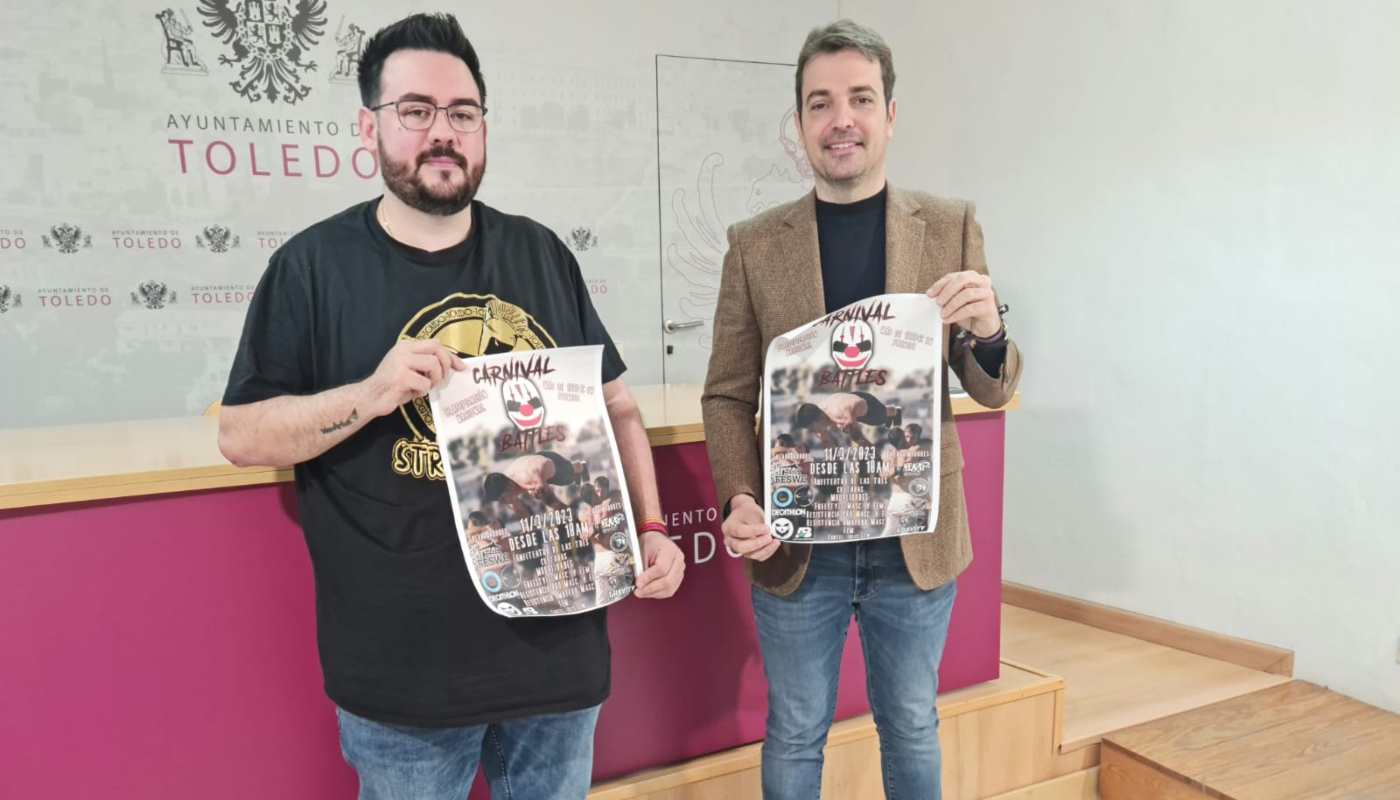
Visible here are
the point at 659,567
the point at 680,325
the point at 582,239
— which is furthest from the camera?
the point at 680,325

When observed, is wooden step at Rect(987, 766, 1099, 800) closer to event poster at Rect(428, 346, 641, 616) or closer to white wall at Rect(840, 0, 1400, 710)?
white wall at Rect(840, 0, 1400, 710)

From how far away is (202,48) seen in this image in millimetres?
3174

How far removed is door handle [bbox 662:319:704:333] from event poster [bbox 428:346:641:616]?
2.76 meters

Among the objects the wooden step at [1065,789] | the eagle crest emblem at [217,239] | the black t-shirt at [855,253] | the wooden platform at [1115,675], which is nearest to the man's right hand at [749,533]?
the black t-shirt at [855,253]

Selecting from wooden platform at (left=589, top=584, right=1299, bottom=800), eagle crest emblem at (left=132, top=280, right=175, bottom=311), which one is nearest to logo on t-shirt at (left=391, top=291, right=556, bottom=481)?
wooden platform at (left=589, top=584, right=1299, bottom=800)

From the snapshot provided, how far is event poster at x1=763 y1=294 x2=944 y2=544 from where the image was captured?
4.96ft

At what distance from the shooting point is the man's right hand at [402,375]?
3.71 feet

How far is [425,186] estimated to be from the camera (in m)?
1.21

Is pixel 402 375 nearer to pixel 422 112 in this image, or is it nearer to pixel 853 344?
pixel 422 112

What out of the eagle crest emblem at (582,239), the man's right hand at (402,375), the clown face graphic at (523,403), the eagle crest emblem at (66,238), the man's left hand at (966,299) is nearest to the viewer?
the man's right hand at (402,375)

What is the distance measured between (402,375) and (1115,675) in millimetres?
2531

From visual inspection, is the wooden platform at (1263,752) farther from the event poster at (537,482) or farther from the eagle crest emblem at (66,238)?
the eagle crest emblem at (66,238)

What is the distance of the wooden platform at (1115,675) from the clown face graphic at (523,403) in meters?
1.83

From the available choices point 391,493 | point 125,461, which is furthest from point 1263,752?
point 125,461
